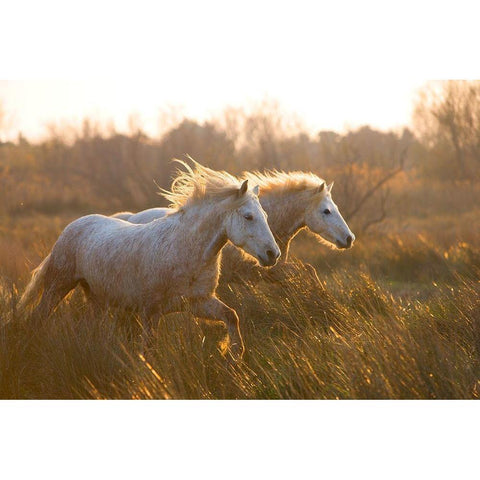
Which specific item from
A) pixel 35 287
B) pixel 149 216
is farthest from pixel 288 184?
pixel 35 287

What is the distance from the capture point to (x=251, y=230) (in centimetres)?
403

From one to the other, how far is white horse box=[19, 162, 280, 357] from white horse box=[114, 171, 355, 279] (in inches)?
45.6

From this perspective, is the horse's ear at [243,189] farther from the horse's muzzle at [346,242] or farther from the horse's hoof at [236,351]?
the horse's muzzle at [346,242]

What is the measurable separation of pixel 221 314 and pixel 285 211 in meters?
1.77

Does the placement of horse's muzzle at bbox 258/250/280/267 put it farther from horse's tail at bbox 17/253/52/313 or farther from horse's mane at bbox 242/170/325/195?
horse's tail at bbox 17/253/52/313

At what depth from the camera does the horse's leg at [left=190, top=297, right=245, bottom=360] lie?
416 cm

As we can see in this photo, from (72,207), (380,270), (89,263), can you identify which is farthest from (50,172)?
(380,270)

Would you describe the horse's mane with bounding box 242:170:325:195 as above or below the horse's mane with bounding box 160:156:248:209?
below

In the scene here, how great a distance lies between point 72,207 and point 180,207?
2911 mm

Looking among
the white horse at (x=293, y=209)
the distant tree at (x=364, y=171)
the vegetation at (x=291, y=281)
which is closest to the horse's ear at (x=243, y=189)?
the vegetation at (x=291, y=281)

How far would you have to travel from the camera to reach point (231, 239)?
416cm

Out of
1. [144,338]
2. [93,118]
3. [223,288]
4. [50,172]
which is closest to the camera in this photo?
[144,338]

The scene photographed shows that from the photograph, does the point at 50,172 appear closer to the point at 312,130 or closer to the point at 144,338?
the point at 312,130

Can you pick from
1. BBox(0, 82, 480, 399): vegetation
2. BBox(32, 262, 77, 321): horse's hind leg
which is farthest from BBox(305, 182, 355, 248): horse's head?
BBox(32, 262, 77, 321): horse's hind leg
